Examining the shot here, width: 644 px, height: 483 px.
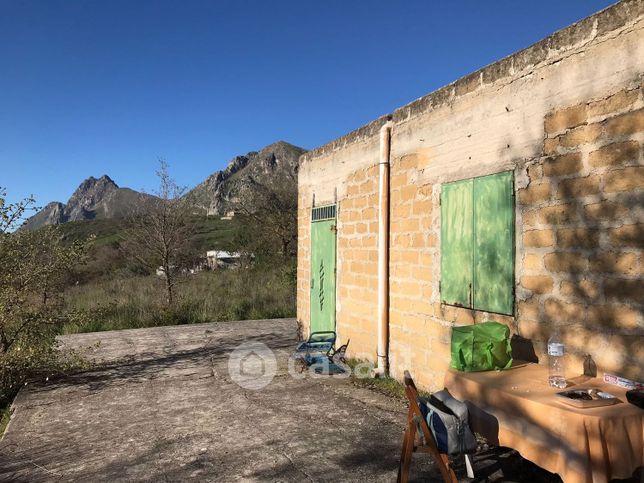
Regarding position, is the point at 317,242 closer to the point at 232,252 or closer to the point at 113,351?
the point at 113,351

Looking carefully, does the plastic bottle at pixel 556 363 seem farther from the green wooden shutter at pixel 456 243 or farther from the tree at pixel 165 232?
the tree at pixel 165 232

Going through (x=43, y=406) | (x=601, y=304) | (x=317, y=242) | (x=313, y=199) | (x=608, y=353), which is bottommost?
(x=43, y=406)

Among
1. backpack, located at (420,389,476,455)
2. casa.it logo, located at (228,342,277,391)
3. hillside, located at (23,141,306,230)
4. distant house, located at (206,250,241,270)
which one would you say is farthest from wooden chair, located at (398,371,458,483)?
distant house, located at (206,250,241,270)

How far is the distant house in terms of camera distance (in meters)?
21.9

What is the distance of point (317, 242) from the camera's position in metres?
8.12

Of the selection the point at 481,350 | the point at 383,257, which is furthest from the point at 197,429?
the point at 383,257

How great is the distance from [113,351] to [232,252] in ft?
44.7

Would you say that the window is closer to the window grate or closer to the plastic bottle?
the plastic bottle

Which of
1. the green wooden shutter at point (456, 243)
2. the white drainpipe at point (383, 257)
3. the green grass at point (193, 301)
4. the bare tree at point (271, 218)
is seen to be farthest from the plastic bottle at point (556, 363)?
the bare tree at point (271, 218)

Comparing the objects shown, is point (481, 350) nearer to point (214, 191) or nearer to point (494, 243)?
point (494, 243)

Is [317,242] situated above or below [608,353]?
above

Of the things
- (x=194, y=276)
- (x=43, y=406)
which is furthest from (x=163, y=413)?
(x=194, y=276)

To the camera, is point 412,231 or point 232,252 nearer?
point 412,231

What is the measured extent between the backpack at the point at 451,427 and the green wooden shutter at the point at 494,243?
4.73ft
